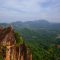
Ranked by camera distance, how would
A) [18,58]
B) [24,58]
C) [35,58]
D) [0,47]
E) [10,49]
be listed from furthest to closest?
1. [35,58]
2. [24,58]
3. [18,58]
4. [10,49]
5. [0,47]

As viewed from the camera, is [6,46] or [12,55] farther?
[12,55]

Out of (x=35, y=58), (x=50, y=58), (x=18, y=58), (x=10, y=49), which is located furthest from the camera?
(x=50, y=58)

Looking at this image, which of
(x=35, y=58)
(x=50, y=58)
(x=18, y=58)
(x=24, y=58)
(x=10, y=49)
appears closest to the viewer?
(x=10, y=49)

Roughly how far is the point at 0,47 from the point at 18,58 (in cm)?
527

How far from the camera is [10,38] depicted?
24.5m

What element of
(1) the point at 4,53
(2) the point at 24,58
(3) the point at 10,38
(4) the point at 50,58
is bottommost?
(4) the point at 50,58

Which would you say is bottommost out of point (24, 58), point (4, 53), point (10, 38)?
point (24, 58)

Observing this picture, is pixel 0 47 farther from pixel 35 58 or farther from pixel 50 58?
pixel 50 58

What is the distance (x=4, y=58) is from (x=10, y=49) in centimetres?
158

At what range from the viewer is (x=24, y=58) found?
97.6ft

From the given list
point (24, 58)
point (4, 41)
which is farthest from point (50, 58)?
point (4, 41)

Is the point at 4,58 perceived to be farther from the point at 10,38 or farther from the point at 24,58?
the point at 24,58

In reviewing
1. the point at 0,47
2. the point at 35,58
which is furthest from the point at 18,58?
the point at 35,58

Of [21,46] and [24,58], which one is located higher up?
[21,46]
